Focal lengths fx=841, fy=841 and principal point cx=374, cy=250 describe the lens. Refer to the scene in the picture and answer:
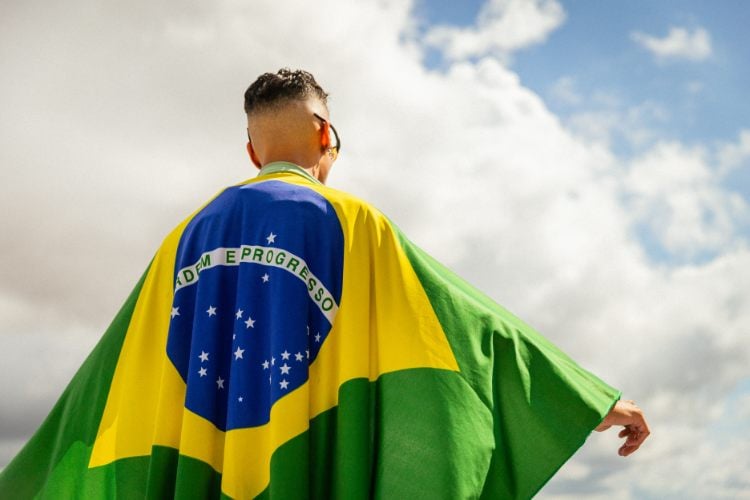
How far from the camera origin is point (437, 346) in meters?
3.46

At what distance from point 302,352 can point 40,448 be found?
1647 mm

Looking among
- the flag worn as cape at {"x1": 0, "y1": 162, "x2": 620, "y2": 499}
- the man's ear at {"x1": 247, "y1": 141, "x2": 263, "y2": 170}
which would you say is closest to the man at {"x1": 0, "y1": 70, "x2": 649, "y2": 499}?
the flag worn as cape at {"x1": 0, "y1": 162, "x2": 620, "y2": 499}

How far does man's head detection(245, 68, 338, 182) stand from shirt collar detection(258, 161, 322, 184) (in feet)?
0.18

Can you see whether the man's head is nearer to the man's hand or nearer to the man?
the man

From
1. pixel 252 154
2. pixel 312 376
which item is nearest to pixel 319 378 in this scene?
pixel 312 376

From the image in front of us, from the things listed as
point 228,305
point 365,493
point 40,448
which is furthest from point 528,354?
point 40,448

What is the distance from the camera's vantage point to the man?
3.29 metres

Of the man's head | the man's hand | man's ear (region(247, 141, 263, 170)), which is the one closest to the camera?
the man's hand

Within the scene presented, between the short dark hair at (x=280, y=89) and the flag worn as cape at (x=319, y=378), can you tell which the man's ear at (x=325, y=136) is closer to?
the short dark hair at (x=280, y=89)

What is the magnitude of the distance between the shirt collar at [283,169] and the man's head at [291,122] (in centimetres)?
6

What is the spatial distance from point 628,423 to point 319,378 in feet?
4.76

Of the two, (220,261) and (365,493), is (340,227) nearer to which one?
(220,261)

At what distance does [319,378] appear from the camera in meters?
3.43

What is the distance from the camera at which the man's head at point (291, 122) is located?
4012 millimetres
